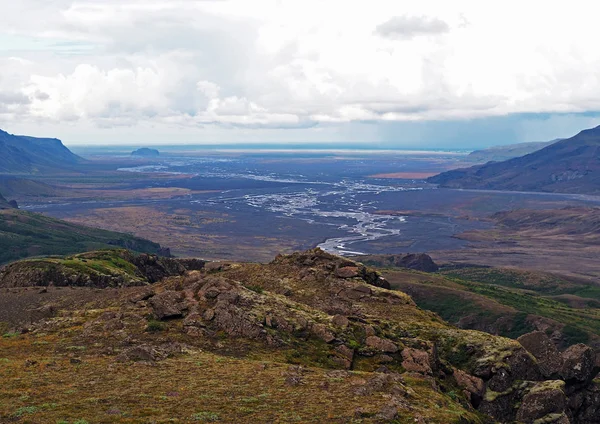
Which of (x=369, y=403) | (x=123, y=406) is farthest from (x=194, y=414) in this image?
(x=369, y=403)

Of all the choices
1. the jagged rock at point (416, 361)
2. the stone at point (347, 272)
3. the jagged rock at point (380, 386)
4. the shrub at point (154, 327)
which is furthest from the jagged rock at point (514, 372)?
the shrub at point (154, 327)

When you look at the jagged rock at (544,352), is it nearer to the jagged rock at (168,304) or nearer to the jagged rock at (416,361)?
the jagged rock at (416,361)

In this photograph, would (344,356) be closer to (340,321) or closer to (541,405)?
(340,321)

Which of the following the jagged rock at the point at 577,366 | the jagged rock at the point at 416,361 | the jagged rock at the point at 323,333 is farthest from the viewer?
the jagged rock at the point at 323,333

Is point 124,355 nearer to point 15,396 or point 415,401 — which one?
point 15,396

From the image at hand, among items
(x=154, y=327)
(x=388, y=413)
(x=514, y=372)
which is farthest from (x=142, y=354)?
(x=514, y=372)

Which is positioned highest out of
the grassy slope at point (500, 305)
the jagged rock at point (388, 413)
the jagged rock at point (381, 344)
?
the jagged rock at point (388, 413)

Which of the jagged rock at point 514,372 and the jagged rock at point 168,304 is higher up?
the jagged rock at point 168,304
